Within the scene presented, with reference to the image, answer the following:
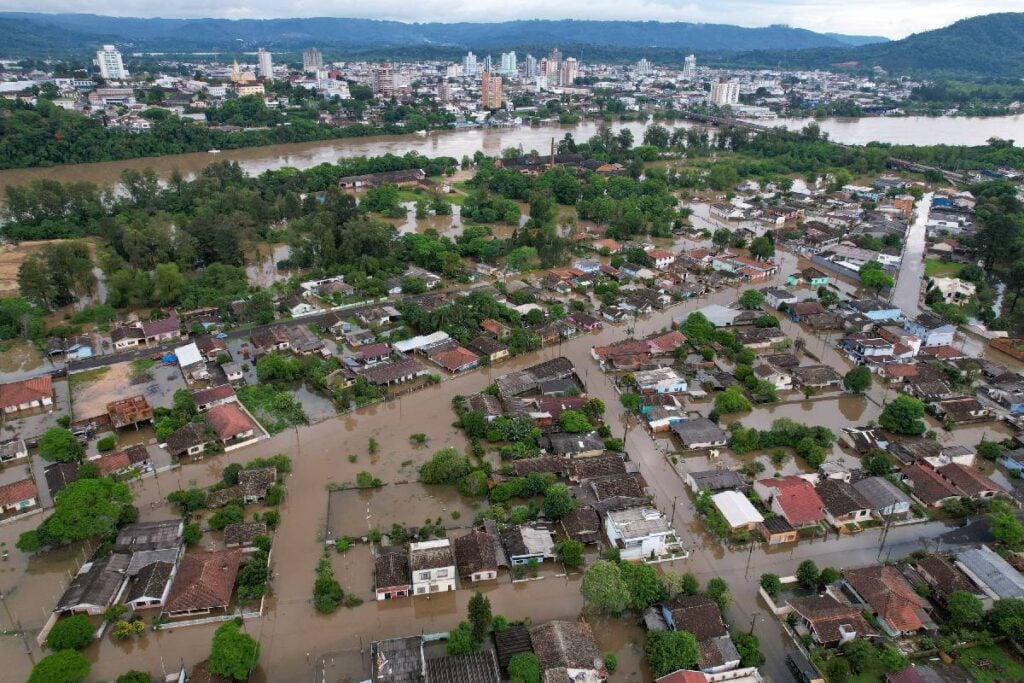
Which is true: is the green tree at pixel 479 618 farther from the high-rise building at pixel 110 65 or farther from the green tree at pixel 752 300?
the high-rise building at pixel 110 65

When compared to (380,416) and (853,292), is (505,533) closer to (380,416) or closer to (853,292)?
(380,416)

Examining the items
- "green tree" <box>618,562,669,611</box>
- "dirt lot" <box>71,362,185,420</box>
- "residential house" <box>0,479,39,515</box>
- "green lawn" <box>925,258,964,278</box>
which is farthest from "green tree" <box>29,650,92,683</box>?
"green lawn" <box>925,258,964,278</box>

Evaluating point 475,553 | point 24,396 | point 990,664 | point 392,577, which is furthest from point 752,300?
point 24,396

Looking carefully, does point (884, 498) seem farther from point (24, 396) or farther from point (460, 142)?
point (460, 142)

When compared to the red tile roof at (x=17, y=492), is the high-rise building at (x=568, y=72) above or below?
above

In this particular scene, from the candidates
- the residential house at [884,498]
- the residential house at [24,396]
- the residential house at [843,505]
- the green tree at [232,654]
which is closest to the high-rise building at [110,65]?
the residential house at [24,396]

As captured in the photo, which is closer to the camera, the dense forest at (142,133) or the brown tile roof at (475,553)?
the brown tile roof at (475,553)

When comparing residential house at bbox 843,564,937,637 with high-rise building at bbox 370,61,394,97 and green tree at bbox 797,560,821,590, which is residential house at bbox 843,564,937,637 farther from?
high-rise building at bbox 370,61,394,97
